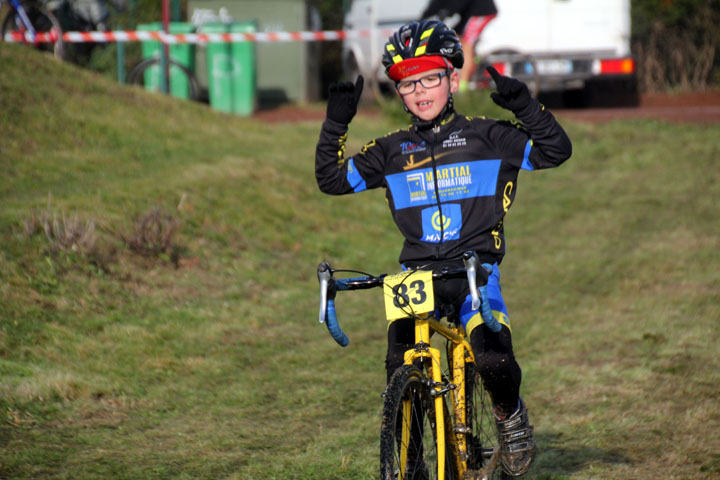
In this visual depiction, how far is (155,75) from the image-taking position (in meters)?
16.9

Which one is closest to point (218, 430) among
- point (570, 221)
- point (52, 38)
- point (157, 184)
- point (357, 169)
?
point (357, 169)

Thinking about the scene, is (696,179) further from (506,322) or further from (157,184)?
(506,322)

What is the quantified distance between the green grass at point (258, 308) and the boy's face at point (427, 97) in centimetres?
206

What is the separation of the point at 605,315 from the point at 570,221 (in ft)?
12.0

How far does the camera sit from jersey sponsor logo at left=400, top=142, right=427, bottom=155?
399cm

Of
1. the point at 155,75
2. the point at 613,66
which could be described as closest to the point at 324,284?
the point at 155,75

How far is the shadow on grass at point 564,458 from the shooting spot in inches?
196

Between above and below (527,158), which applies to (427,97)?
above

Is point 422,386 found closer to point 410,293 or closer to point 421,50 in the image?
point 410,293

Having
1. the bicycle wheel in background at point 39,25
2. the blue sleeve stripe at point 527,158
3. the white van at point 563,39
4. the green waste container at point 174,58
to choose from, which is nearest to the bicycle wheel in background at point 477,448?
the blue sleeve stripe at point 527,158

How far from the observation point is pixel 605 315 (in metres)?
8.12

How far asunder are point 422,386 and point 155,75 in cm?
1439

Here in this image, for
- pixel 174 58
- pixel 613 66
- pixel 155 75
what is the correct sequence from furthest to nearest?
pixel 613 66 < pixel 174 58 < pixel 155 75

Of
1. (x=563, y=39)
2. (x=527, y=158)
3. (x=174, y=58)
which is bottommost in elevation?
(x=527, y=158)
